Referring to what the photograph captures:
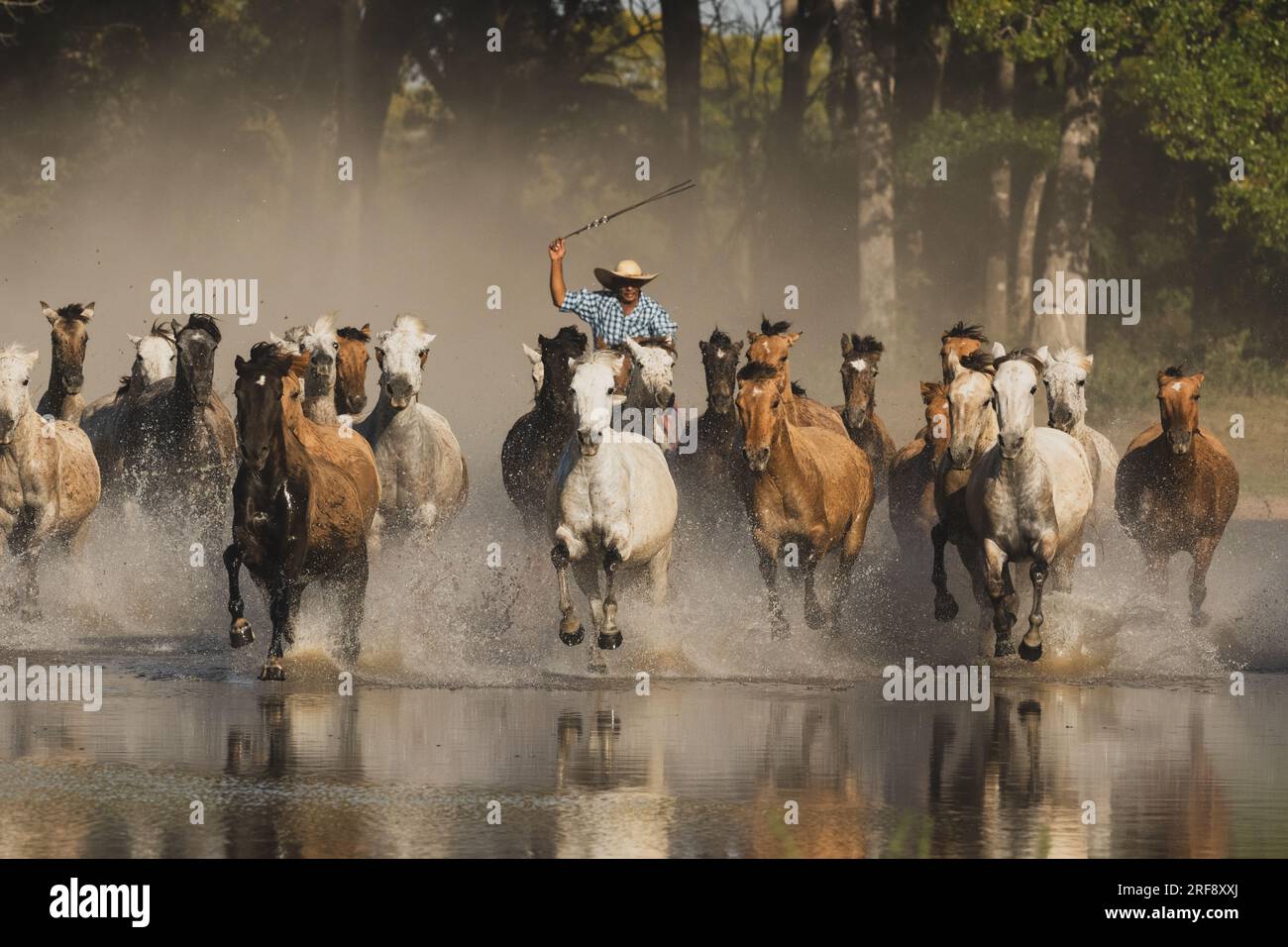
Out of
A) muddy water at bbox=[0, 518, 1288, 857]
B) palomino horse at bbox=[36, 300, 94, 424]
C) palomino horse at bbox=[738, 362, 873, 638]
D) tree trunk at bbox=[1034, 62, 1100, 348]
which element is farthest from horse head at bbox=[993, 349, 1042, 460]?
tree trunk at bbox=[1034, 62, 1100, 348]

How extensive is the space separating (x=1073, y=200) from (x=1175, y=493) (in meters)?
21.3

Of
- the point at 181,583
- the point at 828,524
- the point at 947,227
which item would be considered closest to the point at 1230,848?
the point at 828,524

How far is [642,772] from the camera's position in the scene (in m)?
11.6

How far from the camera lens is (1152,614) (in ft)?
58.6

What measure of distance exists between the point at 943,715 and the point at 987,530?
2.55 meters

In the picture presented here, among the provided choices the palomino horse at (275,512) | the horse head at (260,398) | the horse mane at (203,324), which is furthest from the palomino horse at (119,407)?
the horse head at (260,398)

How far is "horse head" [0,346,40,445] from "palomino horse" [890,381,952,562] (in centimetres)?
648

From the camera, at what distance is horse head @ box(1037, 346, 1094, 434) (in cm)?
1834

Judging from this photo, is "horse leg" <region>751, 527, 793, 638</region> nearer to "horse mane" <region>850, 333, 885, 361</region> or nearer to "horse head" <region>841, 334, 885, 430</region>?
"horse head" <region>841, 334, 885, 430</region>

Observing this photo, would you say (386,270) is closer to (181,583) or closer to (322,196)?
(322,196)

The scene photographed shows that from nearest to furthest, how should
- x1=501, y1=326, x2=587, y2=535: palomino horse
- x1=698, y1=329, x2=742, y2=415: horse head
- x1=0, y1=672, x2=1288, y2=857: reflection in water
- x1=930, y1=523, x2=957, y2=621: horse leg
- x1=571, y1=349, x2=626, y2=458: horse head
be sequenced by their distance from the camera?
x1=0, y1=672, x2=1288, y2=857: reflection in water
x1=571, y1=349, x2=626, y2=458: horse head
x1=501, y1=326, x2=587, y2=535: palomino horse
x1=930, y1=523, x2=957, y2=621: horse leg
x1=698, y1=329, x2=742, y2=415: horse head

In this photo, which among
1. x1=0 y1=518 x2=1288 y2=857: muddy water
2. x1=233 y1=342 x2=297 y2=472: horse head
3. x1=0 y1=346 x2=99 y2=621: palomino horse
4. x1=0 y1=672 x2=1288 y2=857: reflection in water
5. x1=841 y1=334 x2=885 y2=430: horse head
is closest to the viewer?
x1=0 y1=672 x2=1288 y2=857: reflection in water

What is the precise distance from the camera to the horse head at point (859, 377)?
20656mm

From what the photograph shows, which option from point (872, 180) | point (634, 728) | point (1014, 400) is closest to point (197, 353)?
point (1014, 400)
